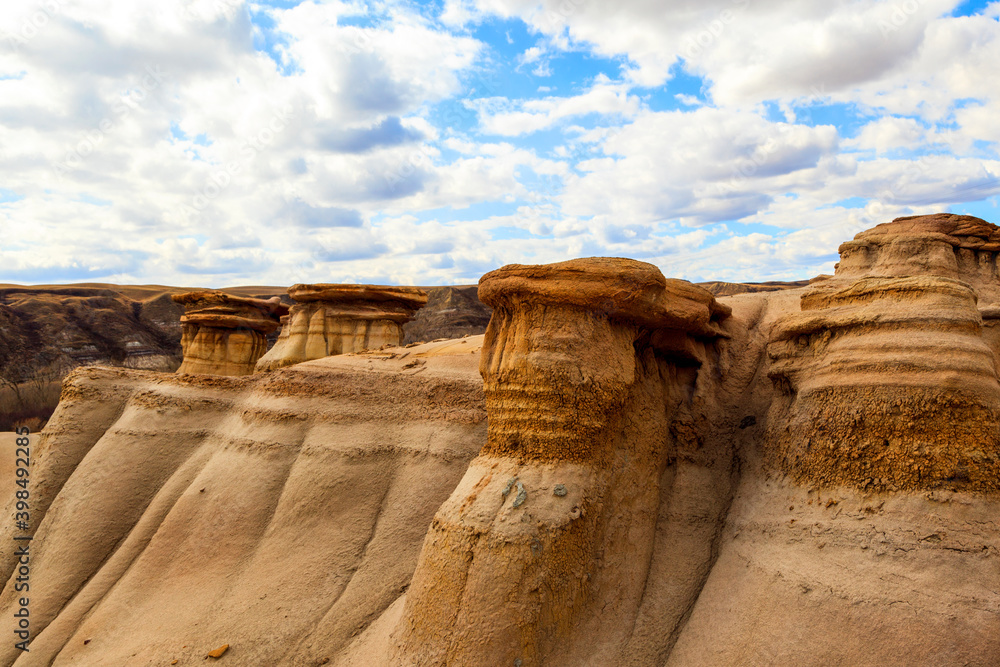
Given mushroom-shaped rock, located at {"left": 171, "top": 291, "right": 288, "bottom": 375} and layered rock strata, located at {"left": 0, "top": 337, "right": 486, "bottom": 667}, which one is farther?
mushroom-shaped rock, located at {"left": 171, "top": 291, "right": 288, "bottom": 375}

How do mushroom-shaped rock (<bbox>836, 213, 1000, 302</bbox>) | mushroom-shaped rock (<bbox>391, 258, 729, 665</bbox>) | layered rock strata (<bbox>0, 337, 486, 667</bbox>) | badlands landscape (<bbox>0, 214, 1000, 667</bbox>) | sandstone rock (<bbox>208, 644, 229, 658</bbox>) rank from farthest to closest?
mushroom-shaped rock (<bbox>836, 213, 1000, 302</bbox>), layered rock strata (<bbox>0, 337, 486, 667</bbox>), sandstone rock (<bbox>208, 644, 229, 658</bbox>), mushroom-shaped rock (<bbox>391, 258, 729, 665</bbox>), badlands landscape (<bbox>0, 214, 1000, 667</bbox>)

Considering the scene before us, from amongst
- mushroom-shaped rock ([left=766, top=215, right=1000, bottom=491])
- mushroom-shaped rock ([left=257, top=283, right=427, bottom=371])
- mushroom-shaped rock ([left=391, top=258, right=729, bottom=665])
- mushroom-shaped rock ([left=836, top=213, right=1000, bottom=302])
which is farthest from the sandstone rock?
mushroom-shaped rock ([left=257, top=283, right=427, bottom=371])

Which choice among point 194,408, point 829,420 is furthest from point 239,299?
point 829,420

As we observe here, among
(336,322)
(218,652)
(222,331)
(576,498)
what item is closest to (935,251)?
(576,498)

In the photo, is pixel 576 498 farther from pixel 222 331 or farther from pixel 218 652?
pixel 222 331

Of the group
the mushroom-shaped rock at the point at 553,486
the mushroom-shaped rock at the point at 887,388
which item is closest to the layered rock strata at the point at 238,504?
the mushroom-shaped rock at the point at 553,486

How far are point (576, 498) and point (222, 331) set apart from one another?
46.9 ft

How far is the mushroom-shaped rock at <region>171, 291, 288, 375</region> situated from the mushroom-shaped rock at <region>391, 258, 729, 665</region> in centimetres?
1302

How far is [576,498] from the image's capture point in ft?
15.4

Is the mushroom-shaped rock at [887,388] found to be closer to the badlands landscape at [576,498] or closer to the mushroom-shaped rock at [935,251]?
the badlands landscape at [576,498]

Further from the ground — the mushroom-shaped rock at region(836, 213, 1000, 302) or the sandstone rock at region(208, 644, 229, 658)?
the mushroom-shaped rock at region(836, 213, 1000, 302)

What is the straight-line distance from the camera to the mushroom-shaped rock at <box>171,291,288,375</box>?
1634 centimetres

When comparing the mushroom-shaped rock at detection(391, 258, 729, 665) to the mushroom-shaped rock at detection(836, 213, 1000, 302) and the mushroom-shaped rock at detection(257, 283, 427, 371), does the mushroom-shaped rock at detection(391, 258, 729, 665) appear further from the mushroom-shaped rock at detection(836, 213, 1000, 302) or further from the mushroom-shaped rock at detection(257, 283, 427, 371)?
the mushroom-shaped rock at detection(257, 283, 427, 371)

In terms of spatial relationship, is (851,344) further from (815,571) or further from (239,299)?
(239,299)
